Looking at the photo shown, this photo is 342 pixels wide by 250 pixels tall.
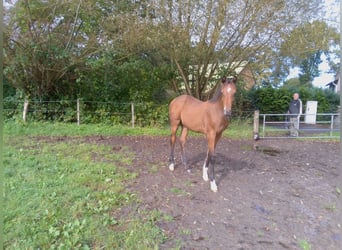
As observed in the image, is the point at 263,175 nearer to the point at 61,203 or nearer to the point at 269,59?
the point at 61,203

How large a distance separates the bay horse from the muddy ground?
401 mm

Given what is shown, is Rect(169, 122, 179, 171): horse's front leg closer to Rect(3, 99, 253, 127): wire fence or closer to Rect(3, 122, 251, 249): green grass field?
Rect(3, 122, 251, 249): green grass field

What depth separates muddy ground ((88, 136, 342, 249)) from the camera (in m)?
2.33

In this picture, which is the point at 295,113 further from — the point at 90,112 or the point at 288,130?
the point at 90,112

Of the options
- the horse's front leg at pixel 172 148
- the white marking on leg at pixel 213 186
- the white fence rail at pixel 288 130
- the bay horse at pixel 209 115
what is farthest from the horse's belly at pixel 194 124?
the white fence rail at pixel 288 130

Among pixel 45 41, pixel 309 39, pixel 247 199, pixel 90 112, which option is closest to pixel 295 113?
pixel 309 39

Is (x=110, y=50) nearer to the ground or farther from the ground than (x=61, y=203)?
farther from the ground

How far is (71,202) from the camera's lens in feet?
9.27

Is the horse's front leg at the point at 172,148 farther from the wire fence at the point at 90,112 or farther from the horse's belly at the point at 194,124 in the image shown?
the wire fence at the point at 90,112

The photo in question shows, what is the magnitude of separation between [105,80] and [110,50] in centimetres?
177

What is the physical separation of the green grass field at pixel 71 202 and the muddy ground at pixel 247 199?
9.8 inches

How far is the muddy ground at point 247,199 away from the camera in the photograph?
7.64ft

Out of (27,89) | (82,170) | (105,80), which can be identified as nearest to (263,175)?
(82,170)

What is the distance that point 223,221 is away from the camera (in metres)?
2.62
